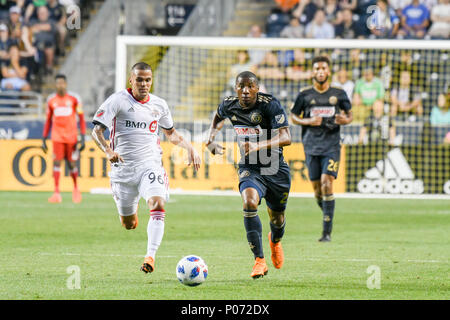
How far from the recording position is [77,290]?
7844 millimetres

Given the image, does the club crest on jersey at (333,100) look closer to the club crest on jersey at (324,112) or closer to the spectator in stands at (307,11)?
the club crest on jersey at (324,112)

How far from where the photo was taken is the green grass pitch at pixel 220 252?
26.1 ft

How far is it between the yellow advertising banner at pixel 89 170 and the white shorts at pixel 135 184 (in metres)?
10.9

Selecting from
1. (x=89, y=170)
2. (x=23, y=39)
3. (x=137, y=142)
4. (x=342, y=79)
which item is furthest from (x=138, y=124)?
(x=23, y=39)

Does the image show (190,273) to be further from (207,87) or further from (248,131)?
(207,87)

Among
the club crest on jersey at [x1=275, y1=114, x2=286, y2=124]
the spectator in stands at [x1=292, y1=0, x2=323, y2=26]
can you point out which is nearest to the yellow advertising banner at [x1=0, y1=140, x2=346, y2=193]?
the spectator in stands at [x1=292, y1=0, x2=323, y2=26]

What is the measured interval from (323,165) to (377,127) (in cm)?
811

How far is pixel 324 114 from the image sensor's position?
1291 centimetres

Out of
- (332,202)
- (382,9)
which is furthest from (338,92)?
(382,9)

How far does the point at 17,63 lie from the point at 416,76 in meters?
11.2

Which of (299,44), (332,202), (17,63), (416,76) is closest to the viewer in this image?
(332,202)

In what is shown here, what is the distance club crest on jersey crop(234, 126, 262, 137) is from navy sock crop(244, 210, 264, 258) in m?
0.81

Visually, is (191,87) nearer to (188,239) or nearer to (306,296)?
(188,239)

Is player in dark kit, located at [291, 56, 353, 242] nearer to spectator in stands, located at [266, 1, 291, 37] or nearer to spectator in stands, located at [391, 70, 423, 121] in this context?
spectator in stands, located at [391, 70, 423, 121]
